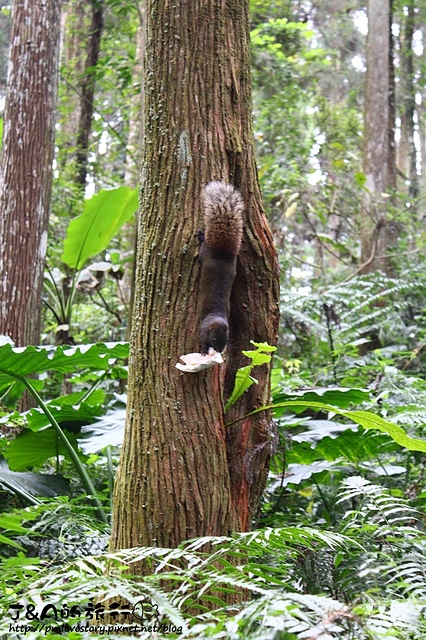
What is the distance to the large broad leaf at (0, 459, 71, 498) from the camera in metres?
3.39

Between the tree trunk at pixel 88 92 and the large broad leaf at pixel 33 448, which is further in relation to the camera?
the tree trunk at pixel 88 92

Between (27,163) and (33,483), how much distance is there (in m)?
3.17

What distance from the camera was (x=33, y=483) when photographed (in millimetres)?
3631

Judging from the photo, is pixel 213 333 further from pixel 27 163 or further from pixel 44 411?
pixel 27 163

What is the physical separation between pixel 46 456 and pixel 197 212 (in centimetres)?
208

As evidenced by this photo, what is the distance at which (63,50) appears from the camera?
12641 mm

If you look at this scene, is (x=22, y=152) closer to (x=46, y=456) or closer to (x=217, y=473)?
(x=46, y=456)

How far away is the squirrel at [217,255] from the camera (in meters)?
2.74

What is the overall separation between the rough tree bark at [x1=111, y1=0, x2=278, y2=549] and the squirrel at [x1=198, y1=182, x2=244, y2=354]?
0.05 m

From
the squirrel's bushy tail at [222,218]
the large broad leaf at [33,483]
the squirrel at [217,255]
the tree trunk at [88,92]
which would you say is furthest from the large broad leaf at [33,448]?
the tree trunk at [88,92]

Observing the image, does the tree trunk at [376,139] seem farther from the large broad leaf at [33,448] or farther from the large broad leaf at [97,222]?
the large broad leaf at [33,448]

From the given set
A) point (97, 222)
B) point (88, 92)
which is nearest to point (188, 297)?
point (97, 222)

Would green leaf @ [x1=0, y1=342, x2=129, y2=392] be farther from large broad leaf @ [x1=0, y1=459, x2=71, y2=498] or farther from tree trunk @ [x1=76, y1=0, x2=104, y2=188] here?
tree trunk @ [x1=76, y1=0, x2=104, y2=188]

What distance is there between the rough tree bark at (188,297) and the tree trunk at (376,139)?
5716 millimetres
